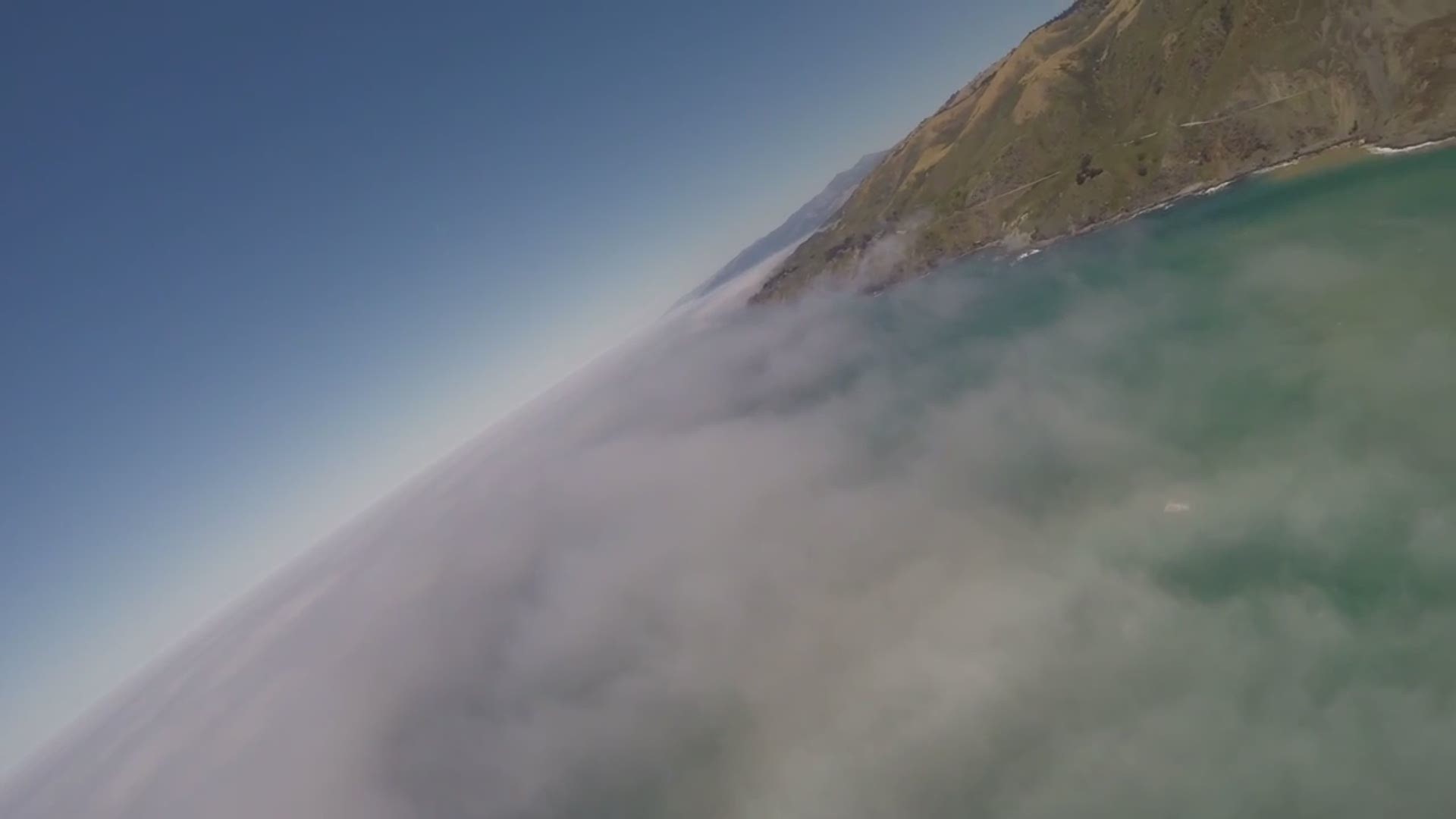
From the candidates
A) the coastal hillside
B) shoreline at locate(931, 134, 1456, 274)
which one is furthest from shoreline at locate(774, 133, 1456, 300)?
the coastal hillside

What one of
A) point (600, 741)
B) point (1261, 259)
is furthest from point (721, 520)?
point (1261, 259)

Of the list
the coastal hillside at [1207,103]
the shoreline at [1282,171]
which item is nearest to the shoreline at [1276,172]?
the shoreline at [1282,171]

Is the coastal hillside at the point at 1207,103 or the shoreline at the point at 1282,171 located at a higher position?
the coastal hillside at the point at 1207,103

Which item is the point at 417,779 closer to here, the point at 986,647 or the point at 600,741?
the point at 600,741

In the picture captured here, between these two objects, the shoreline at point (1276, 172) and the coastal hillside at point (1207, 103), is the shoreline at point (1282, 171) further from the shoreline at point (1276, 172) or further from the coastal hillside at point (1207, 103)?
the coastal hillside at point (1207, 103)

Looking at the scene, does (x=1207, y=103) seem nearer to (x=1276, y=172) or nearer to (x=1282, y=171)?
(x=1276, y=172)

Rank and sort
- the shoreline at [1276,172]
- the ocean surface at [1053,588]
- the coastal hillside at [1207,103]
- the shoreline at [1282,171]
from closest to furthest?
1. the ocean surface at [1053,588]
2. the shoreline at [1282,171]
3. the shoreline at [1276,172]
4. the coastal hillside at [1207,103]

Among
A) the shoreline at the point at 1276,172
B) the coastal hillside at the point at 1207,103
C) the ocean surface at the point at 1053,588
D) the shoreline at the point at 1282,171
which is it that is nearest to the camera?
the ocean surface at the point at 1053,588

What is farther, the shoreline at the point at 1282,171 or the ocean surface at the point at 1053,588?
the shoreline at the point at 1282,171
